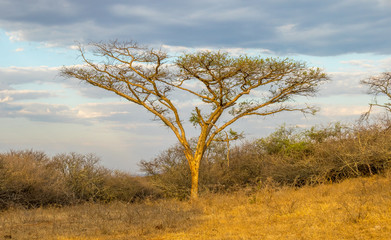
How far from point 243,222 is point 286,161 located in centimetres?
1072

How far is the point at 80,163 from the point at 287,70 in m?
12.3

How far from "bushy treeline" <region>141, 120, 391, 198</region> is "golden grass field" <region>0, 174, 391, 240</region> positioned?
3553 mm

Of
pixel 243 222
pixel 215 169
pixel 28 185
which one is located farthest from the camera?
pixel 215 169

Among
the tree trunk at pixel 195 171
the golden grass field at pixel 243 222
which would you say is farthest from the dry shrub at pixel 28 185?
the tree trunk at pixel 195 171

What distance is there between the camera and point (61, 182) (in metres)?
20.1

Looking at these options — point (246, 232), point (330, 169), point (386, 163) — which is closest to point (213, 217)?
point (246, 232)

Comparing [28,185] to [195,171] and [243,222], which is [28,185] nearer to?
[195,171]

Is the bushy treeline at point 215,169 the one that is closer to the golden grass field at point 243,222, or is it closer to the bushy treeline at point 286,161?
the bushy treeline at point 286,161

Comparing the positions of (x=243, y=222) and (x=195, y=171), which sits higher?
(x=195, y=171)

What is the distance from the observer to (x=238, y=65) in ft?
Result: 60.2

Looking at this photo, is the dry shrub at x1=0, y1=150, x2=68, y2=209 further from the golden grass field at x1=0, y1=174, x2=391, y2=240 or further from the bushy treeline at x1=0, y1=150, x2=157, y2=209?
the golden grass field at x1=0, y1=174, x2=391, y2=240

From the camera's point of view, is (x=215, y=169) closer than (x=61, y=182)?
No

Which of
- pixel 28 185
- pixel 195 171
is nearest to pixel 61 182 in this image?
pixel 28 185

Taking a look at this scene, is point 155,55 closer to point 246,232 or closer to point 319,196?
point 319,196
